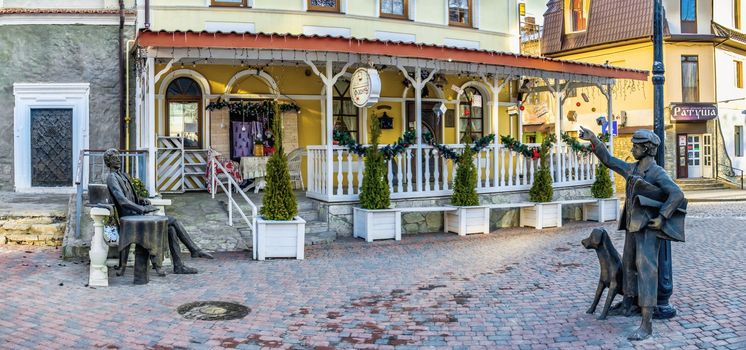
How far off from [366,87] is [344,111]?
4228 millimetres

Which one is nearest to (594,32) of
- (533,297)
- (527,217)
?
(527,217)

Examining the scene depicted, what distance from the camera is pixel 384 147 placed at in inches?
454

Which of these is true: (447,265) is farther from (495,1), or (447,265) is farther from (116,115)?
(495,1)

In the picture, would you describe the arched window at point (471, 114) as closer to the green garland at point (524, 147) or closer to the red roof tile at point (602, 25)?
the green garland at point (524, 147)

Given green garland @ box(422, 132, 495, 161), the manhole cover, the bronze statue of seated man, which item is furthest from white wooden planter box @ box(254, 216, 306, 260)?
green garland @ box(422, 132, 495, 161)

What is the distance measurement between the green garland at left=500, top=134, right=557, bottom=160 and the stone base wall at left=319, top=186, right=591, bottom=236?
34.2 inches

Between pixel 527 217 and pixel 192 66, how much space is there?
7899 millimetres

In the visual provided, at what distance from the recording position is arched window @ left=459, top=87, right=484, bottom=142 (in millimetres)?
17312

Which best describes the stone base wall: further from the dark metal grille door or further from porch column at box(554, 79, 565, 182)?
the dark metal grille door

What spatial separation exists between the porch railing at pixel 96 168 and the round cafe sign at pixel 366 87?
3850 millimetres

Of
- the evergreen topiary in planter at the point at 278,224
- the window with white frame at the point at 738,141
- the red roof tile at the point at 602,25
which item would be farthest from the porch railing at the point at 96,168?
the window with white frame at the point at 738,141

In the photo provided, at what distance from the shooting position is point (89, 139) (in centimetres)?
1378

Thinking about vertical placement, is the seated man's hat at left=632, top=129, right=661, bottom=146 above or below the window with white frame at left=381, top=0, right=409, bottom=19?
below

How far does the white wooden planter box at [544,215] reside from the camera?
12.9 meters
